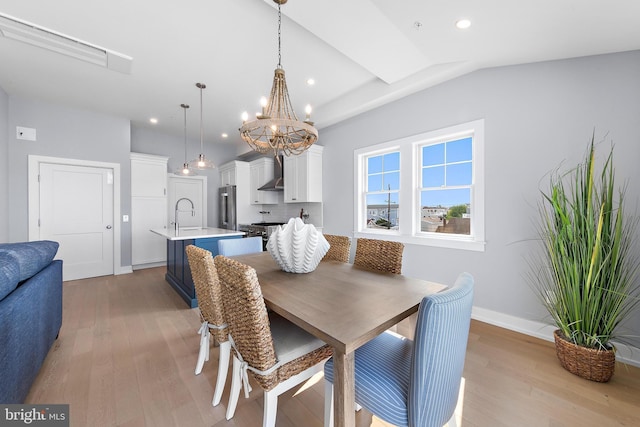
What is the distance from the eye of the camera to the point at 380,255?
82.0 inches

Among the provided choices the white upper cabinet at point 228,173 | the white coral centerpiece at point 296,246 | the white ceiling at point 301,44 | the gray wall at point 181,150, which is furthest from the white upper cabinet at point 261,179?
the white coral centerpiece at point 296,246

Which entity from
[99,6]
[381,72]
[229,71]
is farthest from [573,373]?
[99,6]

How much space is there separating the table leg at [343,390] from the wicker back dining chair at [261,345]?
0.36 m

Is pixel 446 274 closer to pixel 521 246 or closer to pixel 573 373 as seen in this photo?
pixel 521 246

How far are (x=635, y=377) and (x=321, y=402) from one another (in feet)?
7.41

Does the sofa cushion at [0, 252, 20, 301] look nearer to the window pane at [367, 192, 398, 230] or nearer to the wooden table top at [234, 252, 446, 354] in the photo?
the wooden table top at [234, 252, 446, 354]

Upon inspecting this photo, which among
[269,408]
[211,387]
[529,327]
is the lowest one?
[211,387]

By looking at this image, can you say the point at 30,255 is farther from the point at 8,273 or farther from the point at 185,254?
the point at 185,254

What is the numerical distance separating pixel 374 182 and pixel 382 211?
1.50ft

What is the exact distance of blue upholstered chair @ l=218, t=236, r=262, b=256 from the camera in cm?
256

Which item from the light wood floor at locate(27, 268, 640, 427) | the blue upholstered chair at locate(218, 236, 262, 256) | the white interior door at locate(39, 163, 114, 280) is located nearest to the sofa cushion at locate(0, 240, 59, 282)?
the light wood floor at locate(27, 268, 640, 427)

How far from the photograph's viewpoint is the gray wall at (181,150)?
522 centimetres

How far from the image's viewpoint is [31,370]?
155 cm

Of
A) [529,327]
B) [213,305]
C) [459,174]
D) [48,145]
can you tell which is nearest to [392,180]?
[459,174]
